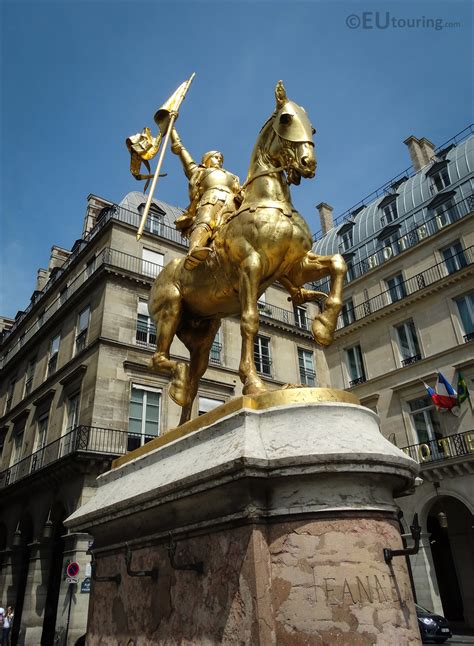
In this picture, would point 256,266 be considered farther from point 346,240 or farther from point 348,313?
point 346,240

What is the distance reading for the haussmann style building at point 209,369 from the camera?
755 inches

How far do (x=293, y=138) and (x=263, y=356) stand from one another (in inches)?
843

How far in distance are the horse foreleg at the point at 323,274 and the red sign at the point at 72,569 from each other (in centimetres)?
1400

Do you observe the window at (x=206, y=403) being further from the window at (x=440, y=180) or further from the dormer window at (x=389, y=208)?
the window at (x=440, y=180)

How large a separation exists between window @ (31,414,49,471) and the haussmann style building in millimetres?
63

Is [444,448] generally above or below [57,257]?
below


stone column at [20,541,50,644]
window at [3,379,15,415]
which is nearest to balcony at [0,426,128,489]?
stone column at [20,541,50,644]

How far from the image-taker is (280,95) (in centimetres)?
473

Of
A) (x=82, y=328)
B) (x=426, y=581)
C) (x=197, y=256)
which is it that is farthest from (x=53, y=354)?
(x=197, y=256)

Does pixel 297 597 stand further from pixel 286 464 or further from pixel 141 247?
pixel 141 247

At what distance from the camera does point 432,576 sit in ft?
64.3

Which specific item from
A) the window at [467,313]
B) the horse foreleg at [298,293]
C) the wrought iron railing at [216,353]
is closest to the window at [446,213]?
the window at [467,313]

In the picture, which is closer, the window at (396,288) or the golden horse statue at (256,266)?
the golden horse statue at (256,266)

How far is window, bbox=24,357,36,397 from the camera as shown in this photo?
26.7m
